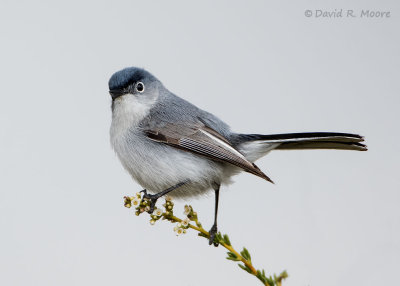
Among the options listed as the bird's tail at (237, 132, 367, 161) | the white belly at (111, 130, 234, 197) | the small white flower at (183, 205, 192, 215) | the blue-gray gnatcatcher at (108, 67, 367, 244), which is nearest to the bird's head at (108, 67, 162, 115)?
the blue-gray gnatcatcher at (108, 67, 367, 244)

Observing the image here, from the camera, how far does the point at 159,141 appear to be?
2.37 meters

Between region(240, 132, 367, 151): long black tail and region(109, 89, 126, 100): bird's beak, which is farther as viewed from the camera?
region(109, 89, 126, 100): bird's beak

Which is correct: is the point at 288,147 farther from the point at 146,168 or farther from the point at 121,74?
the point at 121,74

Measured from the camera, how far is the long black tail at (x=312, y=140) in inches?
85.6

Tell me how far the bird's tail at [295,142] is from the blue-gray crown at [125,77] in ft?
2.04

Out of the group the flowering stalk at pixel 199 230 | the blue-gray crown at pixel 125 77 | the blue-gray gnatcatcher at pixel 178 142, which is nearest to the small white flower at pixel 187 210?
the flowering stalk at pixel 199 230

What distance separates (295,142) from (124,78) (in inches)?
35.9

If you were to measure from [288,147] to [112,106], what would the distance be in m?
0.97

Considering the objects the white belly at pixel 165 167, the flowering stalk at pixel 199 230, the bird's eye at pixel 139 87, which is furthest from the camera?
the bird's eye at pixel 139 87

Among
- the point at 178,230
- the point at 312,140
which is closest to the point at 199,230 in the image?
the point at 178,230

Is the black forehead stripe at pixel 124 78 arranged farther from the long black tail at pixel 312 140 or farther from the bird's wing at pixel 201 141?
the long black tail at pixel 312 140

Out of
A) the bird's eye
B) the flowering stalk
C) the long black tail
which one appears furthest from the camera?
the bird's eye

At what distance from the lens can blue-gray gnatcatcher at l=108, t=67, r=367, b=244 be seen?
2.27 metres

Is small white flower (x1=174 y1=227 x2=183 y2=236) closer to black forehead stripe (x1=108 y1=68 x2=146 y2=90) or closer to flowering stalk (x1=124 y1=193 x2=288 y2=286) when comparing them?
flowering stalk (x1=124 y1=193 x2=288 y2=286)
